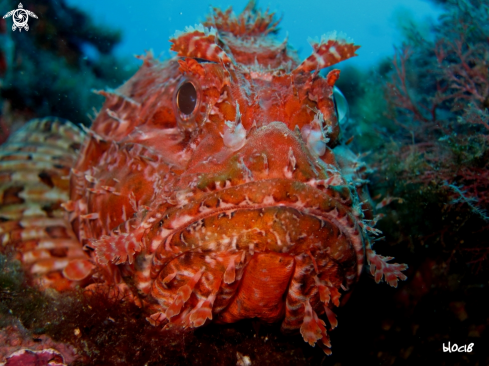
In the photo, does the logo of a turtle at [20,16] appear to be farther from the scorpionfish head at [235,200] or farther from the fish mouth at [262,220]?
the fish mouth at [262,220]

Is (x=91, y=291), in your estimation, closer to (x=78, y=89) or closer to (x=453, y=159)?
(x=453, y=159)

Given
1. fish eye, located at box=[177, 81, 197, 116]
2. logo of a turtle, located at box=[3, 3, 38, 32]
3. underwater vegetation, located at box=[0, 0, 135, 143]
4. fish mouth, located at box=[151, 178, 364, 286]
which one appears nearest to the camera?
fish mouth, located at box=[151, 178, 364, 286]

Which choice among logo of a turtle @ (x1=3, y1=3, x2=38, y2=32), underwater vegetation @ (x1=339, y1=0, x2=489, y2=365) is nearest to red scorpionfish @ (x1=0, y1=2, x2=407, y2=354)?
underwater vegetation @ (x1=339, y1=0, x2=489, y2=365)

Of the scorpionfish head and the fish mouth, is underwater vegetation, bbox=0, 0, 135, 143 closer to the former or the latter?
the scorpionfish head

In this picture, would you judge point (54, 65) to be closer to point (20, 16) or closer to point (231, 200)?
point (20, 16)

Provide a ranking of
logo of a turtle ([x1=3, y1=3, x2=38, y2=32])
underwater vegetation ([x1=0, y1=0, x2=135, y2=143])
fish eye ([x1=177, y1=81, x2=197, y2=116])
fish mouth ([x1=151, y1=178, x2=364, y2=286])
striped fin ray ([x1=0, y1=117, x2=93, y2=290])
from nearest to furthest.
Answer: fish mouth ([x1=151, y1=178, x2=364, y2=286]) → fish eye ([x1=177, y1=81, x2=197, y2=116]) → striped fin ray ([x1=0, y1=117, x2=93, y2=290]) → underwater vegetation ([x1=0, y1=0, x2=135, y2=143]) → logo of a turtle ([x1=3, y1=3, x2=38, y2=32])

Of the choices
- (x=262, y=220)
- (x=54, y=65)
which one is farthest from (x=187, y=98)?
(x=54, y=65)
